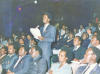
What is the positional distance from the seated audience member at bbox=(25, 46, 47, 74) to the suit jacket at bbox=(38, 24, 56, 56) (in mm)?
223

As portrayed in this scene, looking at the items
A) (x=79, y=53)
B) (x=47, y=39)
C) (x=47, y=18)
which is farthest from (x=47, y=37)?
(x=79, y=53)

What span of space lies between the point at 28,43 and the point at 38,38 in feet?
1.47

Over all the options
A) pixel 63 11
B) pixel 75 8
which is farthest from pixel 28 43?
pixel 75 8

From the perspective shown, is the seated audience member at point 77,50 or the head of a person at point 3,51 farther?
the head of a person at point 3,51

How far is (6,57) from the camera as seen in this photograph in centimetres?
255

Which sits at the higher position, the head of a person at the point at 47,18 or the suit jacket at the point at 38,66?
the head of a person at the point at 47,18

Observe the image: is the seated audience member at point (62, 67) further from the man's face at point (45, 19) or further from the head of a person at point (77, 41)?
the man's face at point (45, 19)

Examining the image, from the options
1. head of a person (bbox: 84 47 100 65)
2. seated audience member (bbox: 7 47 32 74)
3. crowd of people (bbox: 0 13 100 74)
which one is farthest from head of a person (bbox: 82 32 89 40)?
seated audience member (bbox: 7 47 32 74)

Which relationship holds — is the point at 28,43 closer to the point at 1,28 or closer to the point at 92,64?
the point at 1,28

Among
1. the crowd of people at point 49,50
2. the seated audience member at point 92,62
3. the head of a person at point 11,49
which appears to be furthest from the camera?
the head of a person at point 11,49

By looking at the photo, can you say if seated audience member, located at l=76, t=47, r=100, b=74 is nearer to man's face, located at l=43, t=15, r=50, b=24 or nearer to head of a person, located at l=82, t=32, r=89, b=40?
head of a person, located at l=82, t=32, r=89, b=40

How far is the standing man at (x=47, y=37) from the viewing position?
2.39 metres

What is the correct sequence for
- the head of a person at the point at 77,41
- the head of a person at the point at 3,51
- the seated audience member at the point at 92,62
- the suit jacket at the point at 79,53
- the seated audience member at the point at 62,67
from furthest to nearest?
1. the head of a person at the point at 3,51
2. the head of a person at the point at 77,41
3. the suit jacket at the point at 79,53
4. the seated audience member at the point at 62,67
5. the seated audience member at the point at 92,62

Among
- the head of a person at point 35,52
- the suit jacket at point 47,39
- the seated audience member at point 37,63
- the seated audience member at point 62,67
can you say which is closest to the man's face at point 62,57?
the seated audience member at point 62,67
